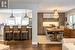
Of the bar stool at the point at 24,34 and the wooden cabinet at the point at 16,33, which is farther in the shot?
the bar stool at the point at 24,34

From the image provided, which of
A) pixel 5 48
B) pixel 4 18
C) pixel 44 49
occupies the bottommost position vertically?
pixel 44 49

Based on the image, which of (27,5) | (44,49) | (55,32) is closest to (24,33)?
(55,32)

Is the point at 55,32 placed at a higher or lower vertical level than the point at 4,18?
lower

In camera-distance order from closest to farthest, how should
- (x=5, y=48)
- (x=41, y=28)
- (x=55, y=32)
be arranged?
(x=5, y=48)
(x=55, y=32)
(x=41, y=28)

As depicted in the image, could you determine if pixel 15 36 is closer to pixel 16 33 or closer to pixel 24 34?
pixel 16 33

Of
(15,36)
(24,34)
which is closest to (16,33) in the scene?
(15,36)

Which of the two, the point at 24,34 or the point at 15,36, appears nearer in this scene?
the point at 15,36

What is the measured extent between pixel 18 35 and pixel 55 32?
9.51ft

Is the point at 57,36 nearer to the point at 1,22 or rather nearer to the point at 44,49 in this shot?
the point at 44,49

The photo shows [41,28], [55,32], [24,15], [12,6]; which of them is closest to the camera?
[12,6]

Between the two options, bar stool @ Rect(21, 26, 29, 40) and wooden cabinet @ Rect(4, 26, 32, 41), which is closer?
wooden cabinet @ Rect(4, 26, 32, 41)

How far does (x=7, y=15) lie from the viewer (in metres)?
13.9

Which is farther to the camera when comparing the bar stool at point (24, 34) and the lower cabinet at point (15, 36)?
the bar stool at point (24, 34)

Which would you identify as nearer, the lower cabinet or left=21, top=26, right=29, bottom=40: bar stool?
the lower cabinet
